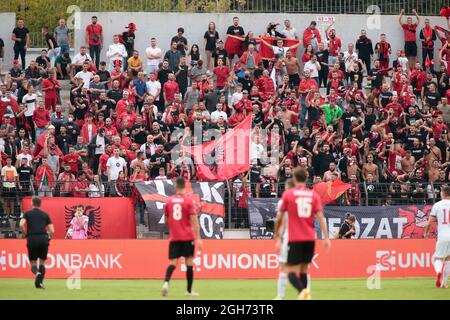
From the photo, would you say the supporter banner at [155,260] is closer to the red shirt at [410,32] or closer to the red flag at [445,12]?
A: the red shirt at [410,32]

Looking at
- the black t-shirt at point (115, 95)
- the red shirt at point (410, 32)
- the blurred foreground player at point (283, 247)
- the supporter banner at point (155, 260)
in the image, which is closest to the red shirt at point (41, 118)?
the black t-shirt at point (115, 95)

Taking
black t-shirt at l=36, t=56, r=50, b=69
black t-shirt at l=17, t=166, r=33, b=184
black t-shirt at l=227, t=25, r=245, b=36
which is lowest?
black t-shirt at l=17, t=166, r=33, b=184

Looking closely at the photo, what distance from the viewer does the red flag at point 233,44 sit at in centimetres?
3750

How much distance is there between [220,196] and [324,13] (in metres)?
14.4

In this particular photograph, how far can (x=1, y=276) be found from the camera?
2623 cm

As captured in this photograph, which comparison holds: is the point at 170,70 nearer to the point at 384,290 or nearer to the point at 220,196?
the point at 220,196

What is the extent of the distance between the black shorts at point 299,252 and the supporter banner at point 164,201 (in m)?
12.4

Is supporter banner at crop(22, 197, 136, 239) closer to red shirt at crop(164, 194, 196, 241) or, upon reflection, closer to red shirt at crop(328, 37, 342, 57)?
red shirt at crop(164, 194, 196, 241)

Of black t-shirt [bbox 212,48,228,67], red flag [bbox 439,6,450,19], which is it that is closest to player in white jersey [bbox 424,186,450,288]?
black t-shirt [bbox 212,48,228,67]

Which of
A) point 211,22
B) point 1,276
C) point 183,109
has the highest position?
point 211,22

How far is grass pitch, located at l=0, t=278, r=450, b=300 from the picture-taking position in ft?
66.3

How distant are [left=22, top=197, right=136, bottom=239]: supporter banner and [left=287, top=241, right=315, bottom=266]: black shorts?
12.9 meters
